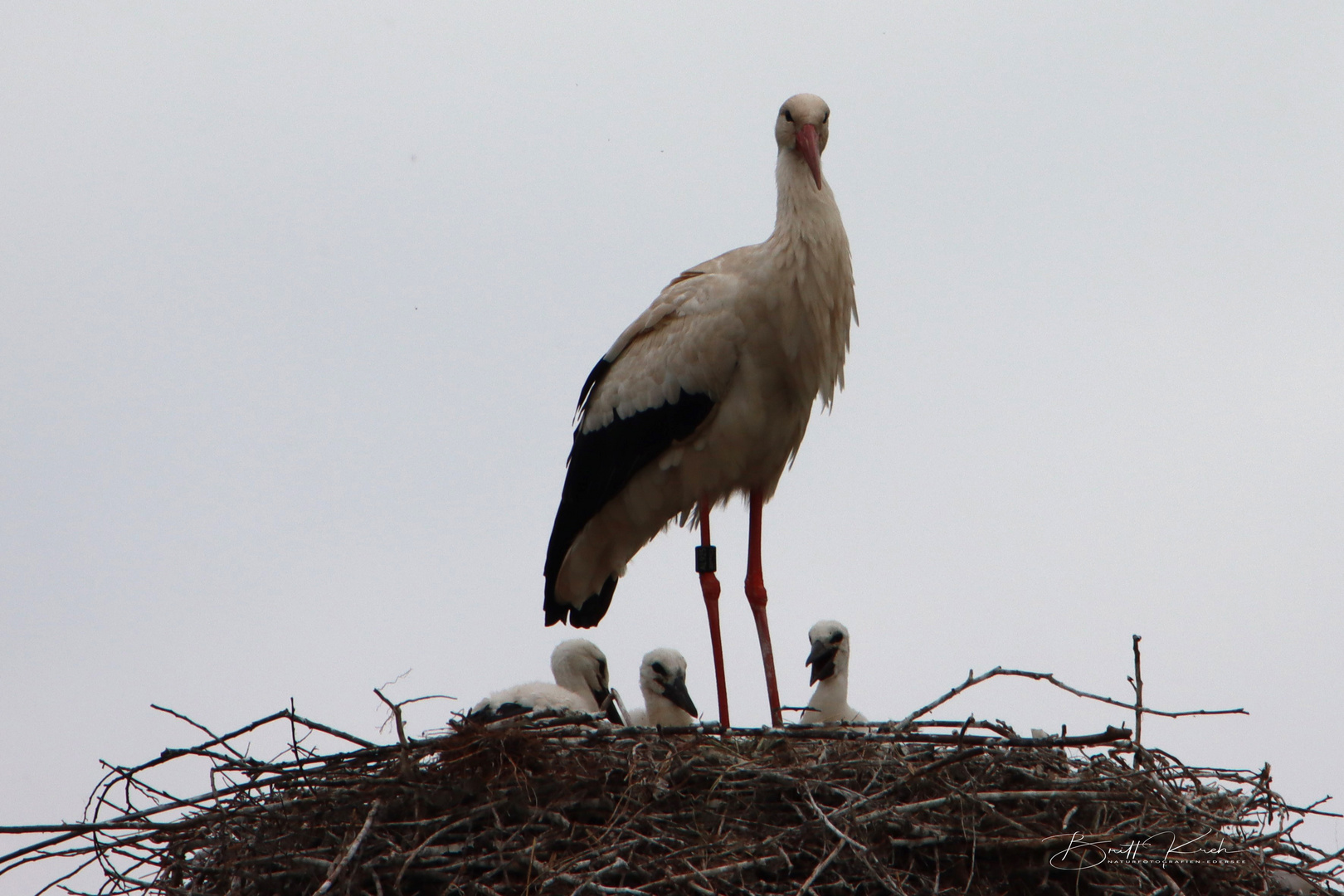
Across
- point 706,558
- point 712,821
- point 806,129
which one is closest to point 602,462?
point 706,558

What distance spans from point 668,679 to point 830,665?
680mm

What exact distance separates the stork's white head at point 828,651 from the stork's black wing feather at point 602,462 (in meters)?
0.83

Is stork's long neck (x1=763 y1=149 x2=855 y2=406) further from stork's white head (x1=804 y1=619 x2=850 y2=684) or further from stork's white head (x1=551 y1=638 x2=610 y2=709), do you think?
stork's white head (x1=551 y1=638 x2=610 y2=709)

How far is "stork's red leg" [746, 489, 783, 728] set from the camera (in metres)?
5.52

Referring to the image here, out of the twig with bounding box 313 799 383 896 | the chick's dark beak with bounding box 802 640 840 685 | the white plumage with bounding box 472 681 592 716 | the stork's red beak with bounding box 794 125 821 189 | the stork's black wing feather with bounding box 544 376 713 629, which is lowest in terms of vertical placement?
the twig with bounding box 313 799 383 896

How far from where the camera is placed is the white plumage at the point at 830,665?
19.5 ft

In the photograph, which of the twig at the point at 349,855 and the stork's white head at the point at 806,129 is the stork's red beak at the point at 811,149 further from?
the twig at the point at 349,855

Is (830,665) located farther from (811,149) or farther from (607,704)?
(811,149)

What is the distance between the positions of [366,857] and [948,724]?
146 cm

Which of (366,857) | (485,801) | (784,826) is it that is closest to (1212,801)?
(784,826)

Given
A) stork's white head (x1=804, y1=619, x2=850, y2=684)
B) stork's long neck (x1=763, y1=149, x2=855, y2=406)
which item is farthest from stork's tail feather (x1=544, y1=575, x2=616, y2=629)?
stork's long neck (x1=763, y1=149, x2=855, y2=406)

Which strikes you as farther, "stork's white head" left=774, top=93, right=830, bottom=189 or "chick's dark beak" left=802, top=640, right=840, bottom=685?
"chick's dark beak" left=802, top=640, right=840, bottom=685

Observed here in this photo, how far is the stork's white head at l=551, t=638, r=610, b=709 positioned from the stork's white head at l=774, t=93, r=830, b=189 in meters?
1.93
